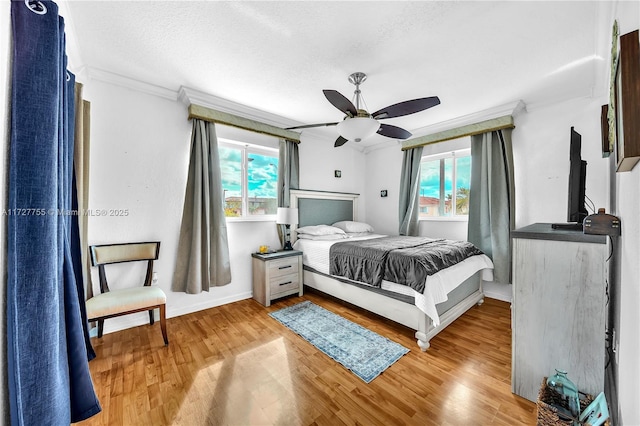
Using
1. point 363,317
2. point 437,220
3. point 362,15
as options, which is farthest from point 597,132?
point 363,317

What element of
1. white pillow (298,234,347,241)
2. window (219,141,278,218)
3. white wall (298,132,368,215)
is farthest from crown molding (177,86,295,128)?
white pillow (298,234,347,241)

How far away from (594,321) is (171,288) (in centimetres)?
357

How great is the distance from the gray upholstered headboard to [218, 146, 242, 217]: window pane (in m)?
0.80

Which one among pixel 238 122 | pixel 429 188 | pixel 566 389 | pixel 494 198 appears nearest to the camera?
pixel 566 389

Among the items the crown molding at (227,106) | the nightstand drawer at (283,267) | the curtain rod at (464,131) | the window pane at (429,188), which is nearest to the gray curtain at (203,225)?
the crown molding at (227,106)

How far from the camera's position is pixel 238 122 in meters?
3.16

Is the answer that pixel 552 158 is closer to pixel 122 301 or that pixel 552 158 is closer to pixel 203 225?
pixel 203 225

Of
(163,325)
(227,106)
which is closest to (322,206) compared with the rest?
(227,106)

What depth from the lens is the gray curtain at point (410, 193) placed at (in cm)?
409

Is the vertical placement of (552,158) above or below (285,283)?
above

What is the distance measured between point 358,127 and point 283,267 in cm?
202

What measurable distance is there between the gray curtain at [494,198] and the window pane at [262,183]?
2900 mm

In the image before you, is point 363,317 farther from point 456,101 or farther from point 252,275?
point 456,101

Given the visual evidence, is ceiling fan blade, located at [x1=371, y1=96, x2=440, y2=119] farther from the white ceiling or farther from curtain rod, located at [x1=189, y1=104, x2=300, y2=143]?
curtain rod, located at [x1=189, y1=104, x2=300, y2=143]
